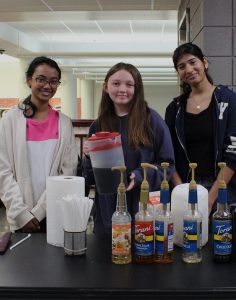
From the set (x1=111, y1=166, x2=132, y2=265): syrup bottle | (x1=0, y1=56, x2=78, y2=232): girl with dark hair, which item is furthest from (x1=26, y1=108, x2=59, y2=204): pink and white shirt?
(x1=111, y1=166, x2=132, y2=265): syrup bottle

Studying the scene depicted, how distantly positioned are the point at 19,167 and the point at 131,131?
1.84ft

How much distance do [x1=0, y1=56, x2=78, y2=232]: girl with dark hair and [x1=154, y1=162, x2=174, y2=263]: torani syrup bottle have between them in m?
0.78

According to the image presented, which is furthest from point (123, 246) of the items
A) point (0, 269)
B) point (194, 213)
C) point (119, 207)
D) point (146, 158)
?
point (146, 158)

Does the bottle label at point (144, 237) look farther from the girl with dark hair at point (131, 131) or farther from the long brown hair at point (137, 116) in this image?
the long brown hair at point (137, 116)

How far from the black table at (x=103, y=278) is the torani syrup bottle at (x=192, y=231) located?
3 cm

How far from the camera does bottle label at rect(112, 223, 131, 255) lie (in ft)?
3.86

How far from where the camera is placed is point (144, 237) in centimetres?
117

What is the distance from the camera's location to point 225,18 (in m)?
2.64

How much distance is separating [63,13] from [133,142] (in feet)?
13.1

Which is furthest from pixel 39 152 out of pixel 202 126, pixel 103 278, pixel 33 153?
pixel 103 278

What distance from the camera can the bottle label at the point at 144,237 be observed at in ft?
3.84

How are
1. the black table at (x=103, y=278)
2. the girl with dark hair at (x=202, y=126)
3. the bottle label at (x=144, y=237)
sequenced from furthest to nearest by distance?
the girl with dark hair at (x=202, y=126) < the bottle label at (x=144, y=237) < the black table at (x=103, y=278)

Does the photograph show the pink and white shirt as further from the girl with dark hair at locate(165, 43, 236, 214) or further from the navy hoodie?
the girl with dark hair at locate(165, 43, 236, 214)

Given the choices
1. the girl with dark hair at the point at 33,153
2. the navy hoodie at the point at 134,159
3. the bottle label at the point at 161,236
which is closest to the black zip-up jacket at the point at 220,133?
the navy hoodie at the point at 134,159
